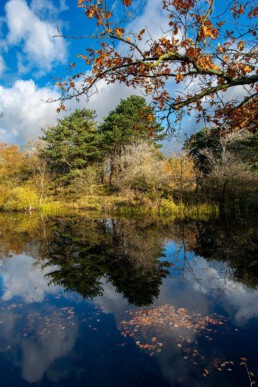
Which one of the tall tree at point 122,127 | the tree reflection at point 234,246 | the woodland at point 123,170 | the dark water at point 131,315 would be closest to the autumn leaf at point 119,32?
the dark water at point 131,315

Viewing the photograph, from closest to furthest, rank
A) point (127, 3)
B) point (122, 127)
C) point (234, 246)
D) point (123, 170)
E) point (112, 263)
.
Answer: point (127, 3) < point (112, 263) < point (234, 246) < point (123, 170) < point (122, 127)

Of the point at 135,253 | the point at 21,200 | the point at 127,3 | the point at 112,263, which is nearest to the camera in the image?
the point at 127,3

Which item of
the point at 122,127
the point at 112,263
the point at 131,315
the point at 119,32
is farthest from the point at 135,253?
the point at 122,127

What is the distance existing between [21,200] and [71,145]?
35.4ft

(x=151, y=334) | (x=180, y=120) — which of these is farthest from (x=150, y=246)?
(x=180, y=120)

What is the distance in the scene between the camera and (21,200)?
29578 millimetres

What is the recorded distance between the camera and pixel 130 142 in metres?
35.5

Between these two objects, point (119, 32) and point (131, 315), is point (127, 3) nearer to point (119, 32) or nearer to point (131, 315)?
point (119, 32)

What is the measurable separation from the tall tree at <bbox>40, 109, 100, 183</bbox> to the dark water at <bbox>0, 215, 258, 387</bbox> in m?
25.4

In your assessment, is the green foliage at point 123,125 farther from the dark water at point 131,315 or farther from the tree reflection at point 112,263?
the dark water at point 131,315

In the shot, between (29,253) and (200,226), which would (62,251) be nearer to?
(29,253)

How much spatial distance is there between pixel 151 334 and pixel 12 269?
621cm

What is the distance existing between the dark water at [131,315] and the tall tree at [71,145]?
25.4 meters

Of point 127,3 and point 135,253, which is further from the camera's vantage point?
point 135,253
